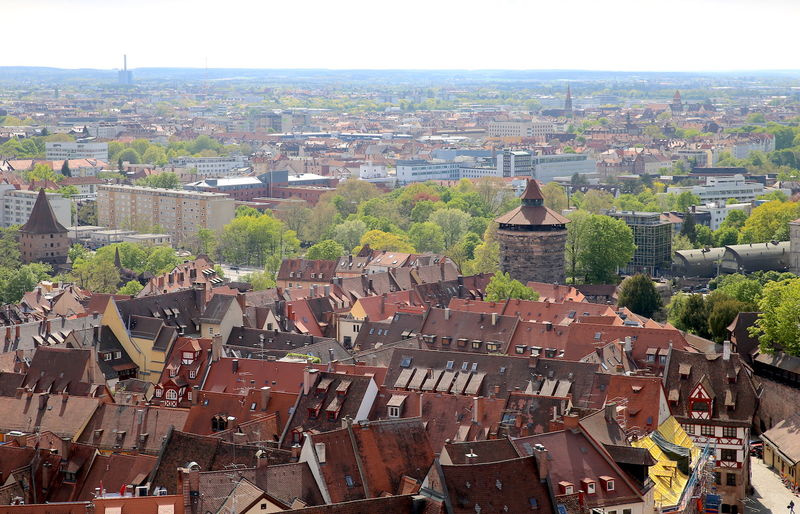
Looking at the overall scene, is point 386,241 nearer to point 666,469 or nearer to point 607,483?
point 666,469

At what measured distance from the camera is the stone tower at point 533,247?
4948 inches

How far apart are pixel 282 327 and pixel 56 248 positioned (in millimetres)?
80047

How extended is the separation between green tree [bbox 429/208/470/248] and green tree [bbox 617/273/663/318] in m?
61.1

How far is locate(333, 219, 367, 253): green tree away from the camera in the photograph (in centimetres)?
17065

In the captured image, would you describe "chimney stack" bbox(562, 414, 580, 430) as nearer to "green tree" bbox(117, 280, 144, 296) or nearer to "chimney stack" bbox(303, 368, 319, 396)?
"chimney stack" bbox(303, 368, 319, 396)

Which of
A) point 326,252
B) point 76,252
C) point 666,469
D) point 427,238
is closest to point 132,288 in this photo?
point 326,252

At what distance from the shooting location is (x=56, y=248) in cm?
16950

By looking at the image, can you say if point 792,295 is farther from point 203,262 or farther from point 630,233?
point 203,262

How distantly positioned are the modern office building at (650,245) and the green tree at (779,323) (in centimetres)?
6395

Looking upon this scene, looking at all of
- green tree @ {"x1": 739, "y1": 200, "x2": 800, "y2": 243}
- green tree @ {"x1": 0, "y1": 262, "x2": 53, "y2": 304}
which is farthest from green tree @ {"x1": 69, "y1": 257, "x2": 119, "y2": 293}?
green tree @ {"x1": 739, "y1": 200, "x2": 800, "y2": 243}

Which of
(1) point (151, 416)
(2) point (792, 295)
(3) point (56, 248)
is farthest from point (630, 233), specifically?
(1) point (151, 416)

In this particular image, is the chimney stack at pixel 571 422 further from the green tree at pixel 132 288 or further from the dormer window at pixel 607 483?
the green tree at pixel 132 288

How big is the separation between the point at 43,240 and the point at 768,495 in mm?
116143

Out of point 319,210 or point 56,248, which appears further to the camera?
point 319,210
